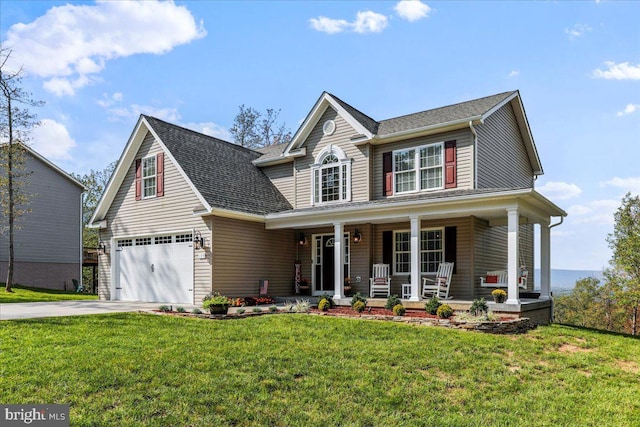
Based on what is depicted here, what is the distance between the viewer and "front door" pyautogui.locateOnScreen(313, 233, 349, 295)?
645 inches

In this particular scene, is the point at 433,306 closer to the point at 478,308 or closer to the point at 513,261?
the point at 478,308

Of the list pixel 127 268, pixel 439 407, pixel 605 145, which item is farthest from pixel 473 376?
pixel 127 268

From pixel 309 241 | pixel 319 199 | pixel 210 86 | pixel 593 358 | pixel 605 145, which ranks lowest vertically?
pixel 593 358

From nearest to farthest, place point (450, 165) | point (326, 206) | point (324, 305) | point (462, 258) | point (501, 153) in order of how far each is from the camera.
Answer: point (324, 305) → point (462, 258) → point (450, 165) → point (326, 206) → point (501, 153)

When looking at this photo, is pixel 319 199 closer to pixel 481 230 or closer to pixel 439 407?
pixel 481 230

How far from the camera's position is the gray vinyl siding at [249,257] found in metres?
14.6

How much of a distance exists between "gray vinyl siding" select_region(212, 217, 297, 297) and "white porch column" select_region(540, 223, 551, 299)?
8.07m

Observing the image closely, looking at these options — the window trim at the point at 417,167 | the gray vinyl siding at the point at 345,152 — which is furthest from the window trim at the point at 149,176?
the window trim at the point at 417,167

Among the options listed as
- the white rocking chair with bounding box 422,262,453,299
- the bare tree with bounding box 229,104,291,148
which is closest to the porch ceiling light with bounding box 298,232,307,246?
the white rocking chair with bounding box 422,262,453,299

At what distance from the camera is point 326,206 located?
15.6 meters

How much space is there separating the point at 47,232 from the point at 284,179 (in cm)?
1751

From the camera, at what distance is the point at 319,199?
16625mm

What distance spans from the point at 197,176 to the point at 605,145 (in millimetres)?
13437

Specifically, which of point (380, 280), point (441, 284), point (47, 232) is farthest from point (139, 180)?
point (47, 232)
